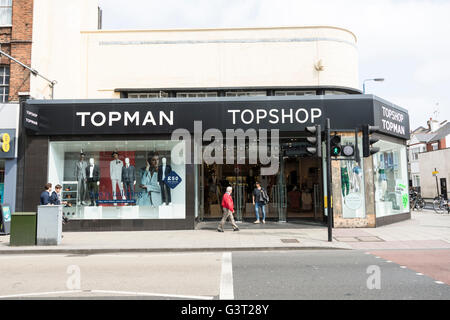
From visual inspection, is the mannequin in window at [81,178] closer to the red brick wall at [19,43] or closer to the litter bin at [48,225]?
the red brick wall at [19,43]

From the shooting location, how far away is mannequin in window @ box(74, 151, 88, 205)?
14719 millimetres

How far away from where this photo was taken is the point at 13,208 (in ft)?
45.8

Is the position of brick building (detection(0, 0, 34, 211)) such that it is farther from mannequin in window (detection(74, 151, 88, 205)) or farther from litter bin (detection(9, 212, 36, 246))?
litter bin (detection(9, 212, 36, 246))

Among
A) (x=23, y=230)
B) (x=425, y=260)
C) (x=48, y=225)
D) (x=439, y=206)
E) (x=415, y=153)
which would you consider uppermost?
(x=415, y=153)

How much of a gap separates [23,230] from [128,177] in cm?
486

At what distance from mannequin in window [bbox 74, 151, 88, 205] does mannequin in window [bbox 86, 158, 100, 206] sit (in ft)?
0.55

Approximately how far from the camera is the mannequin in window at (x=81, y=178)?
1472 cm

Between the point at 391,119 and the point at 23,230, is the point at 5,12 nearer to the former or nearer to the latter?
the point at 23,230

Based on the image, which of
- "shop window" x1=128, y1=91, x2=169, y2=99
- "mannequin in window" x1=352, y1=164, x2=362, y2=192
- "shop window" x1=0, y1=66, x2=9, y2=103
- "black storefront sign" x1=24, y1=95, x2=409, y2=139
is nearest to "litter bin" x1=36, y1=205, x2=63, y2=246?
"black storefront sign" x1=24, y1=95, x2=409, y2=139

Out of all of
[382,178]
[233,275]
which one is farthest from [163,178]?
[382,178]

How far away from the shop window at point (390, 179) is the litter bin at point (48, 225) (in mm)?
12246

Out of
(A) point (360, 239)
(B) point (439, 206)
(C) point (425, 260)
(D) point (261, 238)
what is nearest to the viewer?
(C) point (425, 260)

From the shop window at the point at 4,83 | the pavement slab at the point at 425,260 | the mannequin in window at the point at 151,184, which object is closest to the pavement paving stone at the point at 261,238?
the pavement slab at the point at 425,260

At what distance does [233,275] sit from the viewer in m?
6.85
